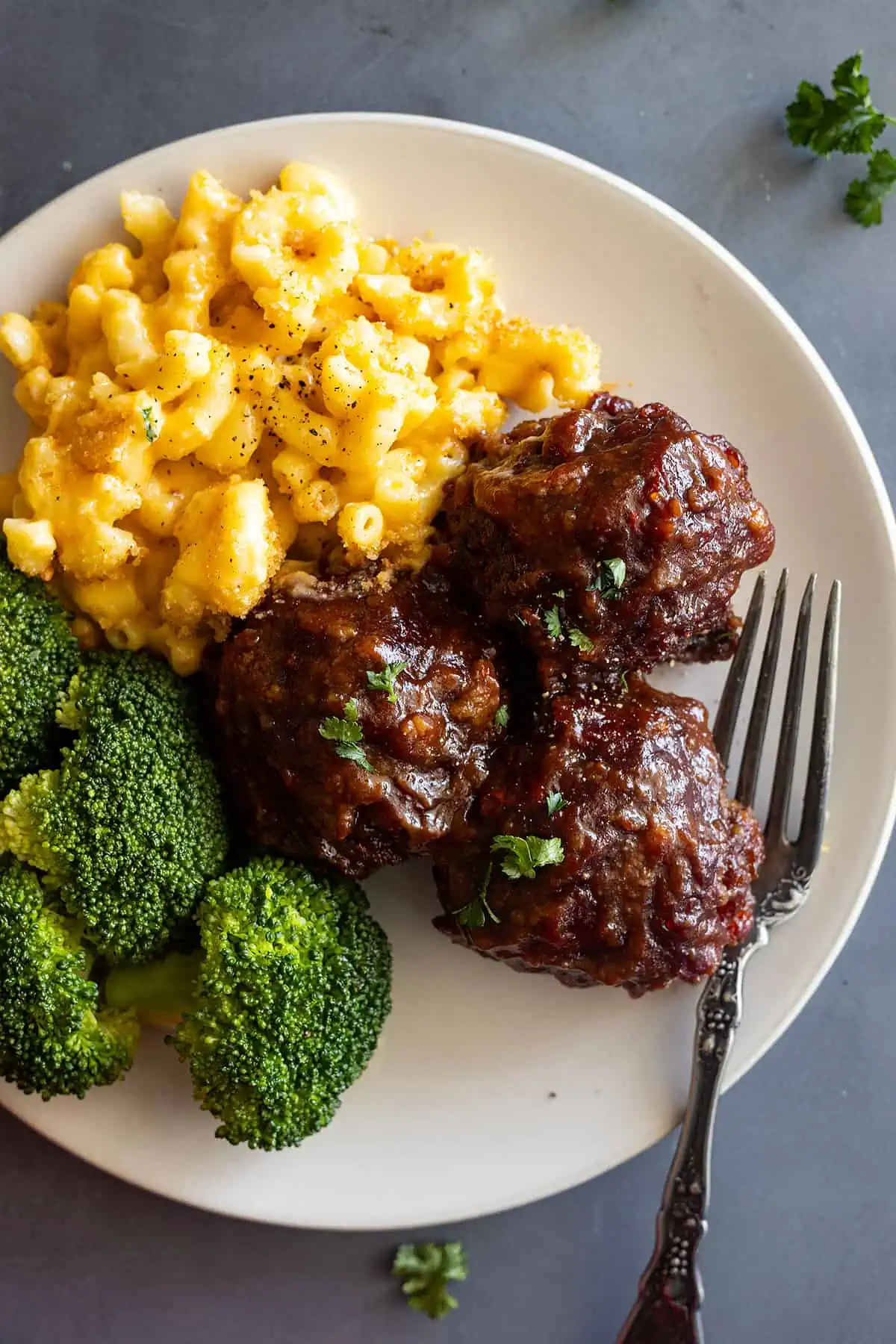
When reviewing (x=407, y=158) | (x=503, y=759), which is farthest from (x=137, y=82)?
(x=503, y=759)

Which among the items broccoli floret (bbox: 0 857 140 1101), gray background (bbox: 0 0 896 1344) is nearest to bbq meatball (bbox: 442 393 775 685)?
gray background (bbox: 0 0 896 1344)

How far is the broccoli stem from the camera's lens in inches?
93.9

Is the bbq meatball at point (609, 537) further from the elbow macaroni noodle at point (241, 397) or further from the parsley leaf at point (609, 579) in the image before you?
the elbow macaroni noodle at point (241, 397)

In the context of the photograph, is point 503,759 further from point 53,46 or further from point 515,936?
point 53,46

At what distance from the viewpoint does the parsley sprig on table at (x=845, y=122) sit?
2672 millimetres

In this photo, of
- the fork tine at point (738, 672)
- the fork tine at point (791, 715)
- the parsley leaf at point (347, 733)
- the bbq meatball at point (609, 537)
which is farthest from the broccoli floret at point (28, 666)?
the fork tine at point (791, 715)

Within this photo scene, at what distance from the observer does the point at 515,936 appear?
7.09 ft

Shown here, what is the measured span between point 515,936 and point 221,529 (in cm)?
106

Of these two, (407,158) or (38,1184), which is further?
(38,1184)

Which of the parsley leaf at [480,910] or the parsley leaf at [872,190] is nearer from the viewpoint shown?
the parsley leaf at [480,910]

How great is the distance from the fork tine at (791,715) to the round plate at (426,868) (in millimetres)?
136

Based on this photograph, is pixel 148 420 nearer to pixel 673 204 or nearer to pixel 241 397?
pixel 241 397

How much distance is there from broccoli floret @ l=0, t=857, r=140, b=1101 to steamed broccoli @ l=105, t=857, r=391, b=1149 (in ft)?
0.42

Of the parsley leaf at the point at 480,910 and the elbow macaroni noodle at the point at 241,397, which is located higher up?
the elbow macaroni noodle at the point at 241,397
